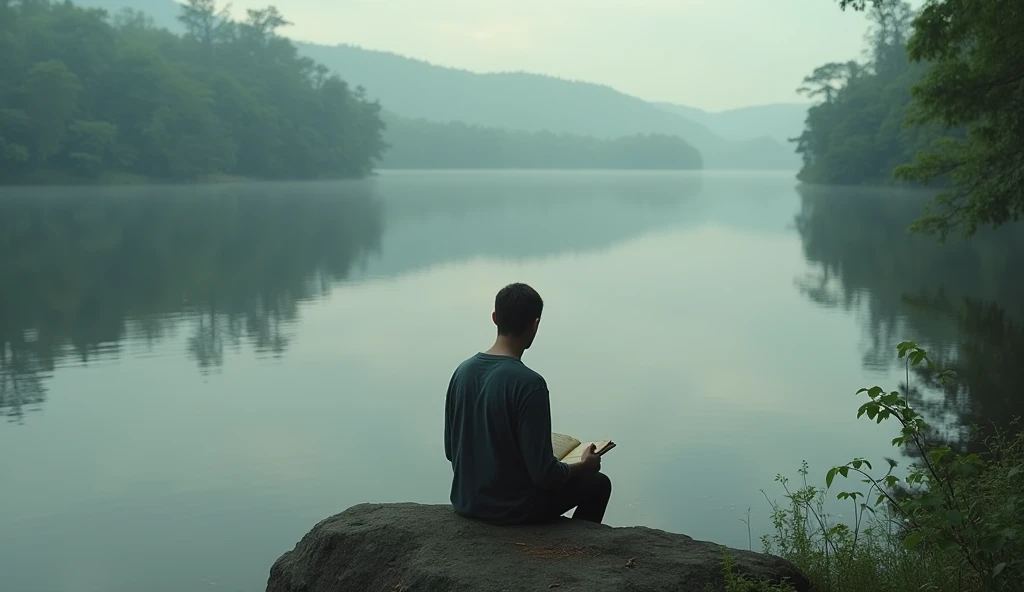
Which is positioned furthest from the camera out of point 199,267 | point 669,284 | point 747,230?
point 747,230

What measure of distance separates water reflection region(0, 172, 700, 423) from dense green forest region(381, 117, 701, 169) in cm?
11748

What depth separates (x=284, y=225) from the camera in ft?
107

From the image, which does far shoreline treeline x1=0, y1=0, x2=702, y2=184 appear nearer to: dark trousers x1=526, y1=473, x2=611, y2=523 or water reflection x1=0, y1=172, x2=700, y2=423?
water reflection x1=0, y1=172, x2=700, y2=423

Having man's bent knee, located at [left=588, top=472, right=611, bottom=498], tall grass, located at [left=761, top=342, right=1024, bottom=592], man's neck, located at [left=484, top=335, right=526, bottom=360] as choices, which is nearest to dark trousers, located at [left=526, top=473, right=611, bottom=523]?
man's bent knee, located at [left=588, top=472, right=611, bottom=498]

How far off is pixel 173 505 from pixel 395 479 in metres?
1.44

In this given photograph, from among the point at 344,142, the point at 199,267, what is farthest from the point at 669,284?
the point at 344,142

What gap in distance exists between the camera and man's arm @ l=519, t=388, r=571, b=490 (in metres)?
3.83

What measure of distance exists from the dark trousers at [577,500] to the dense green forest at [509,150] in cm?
15683

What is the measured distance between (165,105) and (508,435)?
250 ft

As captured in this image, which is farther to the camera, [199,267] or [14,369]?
[199,267]

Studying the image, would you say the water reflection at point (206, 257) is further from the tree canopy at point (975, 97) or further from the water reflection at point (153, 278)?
the tree canopy at point (975, 97)

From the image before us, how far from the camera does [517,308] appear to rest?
3.94 m

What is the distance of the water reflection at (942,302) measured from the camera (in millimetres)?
8828

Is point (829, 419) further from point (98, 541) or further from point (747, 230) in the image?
point (747, 230)
